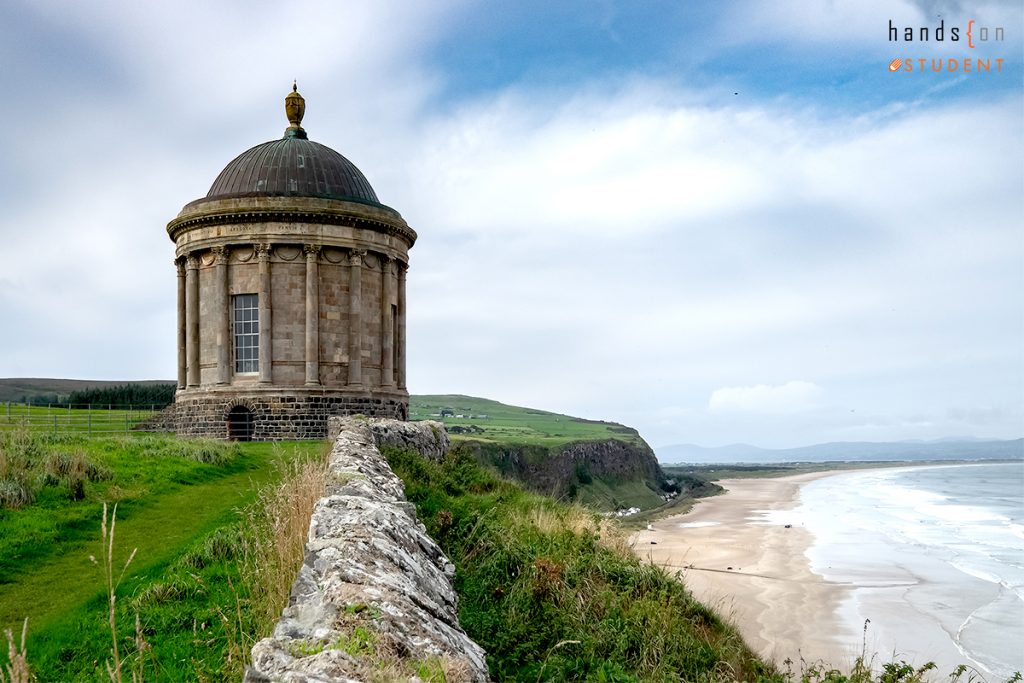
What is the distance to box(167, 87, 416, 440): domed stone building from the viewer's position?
84.4 feet

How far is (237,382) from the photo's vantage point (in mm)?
26188

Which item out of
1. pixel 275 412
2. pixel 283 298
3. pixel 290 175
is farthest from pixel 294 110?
pixel 275 412

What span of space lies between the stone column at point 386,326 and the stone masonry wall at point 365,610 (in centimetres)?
2173

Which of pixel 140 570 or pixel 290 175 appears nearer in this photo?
pixel 140 570

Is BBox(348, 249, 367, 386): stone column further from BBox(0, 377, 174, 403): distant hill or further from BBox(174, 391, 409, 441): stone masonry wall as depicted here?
BBox(0, 377, 174, 403): distant hill

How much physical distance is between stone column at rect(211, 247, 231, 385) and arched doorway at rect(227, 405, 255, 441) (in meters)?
1.15

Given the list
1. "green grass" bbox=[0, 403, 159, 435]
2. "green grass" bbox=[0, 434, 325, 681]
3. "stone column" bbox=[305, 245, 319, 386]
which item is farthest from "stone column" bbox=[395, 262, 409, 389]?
"green grass" bbox=[0, 434, 325, 681]

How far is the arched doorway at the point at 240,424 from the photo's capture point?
25812 millimetres

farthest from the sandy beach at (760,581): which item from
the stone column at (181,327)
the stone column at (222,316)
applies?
the stone column at (181,327)

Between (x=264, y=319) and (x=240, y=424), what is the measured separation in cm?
383

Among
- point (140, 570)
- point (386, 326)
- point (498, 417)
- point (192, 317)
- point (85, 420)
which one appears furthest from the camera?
point (498, 417)

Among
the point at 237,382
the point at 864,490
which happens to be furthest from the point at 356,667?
the point at 864,490

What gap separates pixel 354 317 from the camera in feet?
87.6

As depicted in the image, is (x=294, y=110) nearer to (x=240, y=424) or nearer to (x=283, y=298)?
(x=283, y=298)
